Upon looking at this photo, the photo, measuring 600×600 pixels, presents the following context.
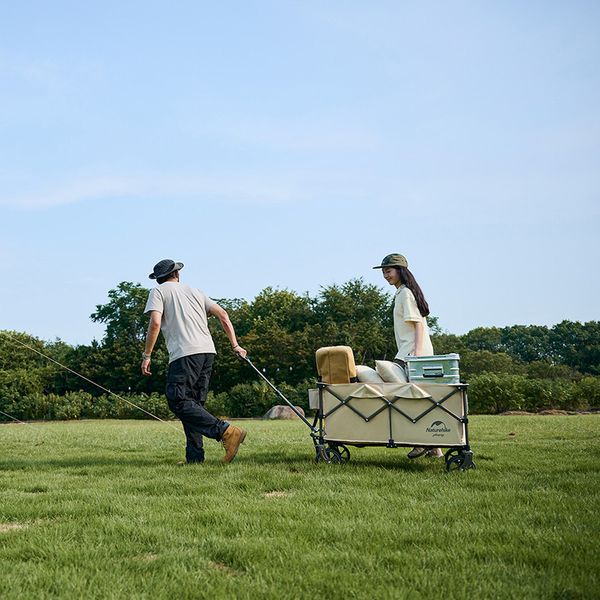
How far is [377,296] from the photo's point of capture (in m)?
47.8

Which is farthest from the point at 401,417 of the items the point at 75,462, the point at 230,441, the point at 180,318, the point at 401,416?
the point at 75,462

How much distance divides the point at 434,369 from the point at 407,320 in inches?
26.5

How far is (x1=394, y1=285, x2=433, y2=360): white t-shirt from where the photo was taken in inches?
301

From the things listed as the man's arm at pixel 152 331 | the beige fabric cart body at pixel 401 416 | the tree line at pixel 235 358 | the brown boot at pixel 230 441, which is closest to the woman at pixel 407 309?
the beige fabric cart body at pixel 401 416

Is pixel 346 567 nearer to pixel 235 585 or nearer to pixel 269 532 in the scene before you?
pixel 235 585

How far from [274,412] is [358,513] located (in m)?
26.7

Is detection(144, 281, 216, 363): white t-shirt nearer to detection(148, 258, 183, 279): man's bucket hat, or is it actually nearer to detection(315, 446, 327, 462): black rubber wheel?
detection(148, 258, 183, 279): man's bucket hat

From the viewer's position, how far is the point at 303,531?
13.9 ft

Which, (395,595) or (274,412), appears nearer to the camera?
(395,595)

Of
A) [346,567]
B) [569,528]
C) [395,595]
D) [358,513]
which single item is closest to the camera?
[395,595]

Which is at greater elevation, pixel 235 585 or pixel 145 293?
pixel 145 293

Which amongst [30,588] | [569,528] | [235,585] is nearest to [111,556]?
[30,588]

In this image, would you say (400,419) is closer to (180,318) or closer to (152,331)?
(180,318)

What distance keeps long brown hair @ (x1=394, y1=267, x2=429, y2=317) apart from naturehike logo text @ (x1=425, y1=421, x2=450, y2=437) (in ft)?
4.04
